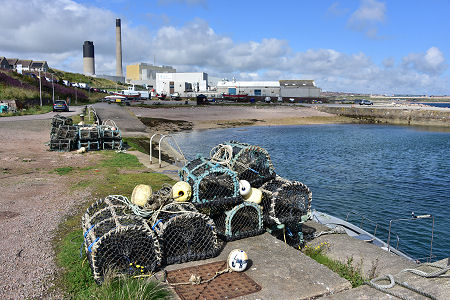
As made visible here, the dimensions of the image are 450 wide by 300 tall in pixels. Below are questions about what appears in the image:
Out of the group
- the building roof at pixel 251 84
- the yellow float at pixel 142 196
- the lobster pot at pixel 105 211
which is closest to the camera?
the lobster pot at pixel 105 211

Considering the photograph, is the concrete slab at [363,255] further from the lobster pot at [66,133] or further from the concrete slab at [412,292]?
the lobster pot at [66,133]

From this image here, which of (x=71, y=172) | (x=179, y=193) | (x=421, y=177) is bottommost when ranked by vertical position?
(x=421, y=177)

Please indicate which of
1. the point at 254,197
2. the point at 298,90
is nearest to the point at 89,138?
the point at 254,197

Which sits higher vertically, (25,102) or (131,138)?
(25,102)

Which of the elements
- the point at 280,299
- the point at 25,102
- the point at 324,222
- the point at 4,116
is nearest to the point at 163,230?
the point at 280,299

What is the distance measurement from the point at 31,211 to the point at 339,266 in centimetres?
826

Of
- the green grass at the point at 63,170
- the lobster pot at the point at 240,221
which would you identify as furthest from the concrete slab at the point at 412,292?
the green grass at the point at 63,170

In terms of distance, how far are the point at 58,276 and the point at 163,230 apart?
6.63 ft

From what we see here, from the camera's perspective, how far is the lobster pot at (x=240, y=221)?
26.6ft

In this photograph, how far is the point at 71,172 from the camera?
51.1 feet

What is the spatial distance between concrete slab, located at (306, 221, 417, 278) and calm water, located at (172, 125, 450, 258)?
3.68 m

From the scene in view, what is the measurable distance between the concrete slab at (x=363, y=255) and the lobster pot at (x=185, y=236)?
3455 mm

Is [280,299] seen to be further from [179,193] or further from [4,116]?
[4,116]

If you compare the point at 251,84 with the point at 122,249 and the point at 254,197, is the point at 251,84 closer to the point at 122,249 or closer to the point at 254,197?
the point at 254,197
